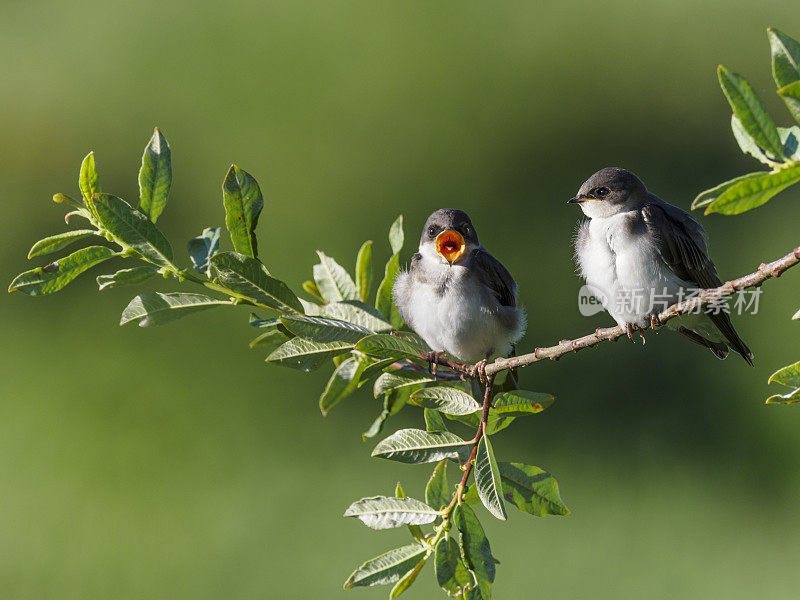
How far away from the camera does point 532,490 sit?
775 millimetres

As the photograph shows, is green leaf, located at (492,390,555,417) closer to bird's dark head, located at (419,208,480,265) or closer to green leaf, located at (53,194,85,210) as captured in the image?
bird's dark head, located at (419,208,480,265)

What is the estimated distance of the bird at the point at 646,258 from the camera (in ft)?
3.53

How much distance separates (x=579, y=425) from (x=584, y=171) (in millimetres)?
1365

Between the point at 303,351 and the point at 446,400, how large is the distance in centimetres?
15

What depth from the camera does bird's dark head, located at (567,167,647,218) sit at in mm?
999

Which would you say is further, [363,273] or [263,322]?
[363,273]

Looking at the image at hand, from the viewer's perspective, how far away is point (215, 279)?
812 mm

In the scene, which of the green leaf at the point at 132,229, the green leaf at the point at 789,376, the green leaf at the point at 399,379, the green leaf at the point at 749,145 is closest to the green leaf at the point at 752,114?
the green leaf at the point at 749,145

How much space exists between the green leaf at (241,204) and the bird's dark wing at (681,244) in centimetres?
57

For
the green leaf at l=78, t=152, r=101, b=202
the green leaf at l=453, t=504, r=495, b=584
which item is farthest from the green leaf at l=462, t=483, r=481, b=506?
the green leaf at l=78, t=152, r=101, b=202

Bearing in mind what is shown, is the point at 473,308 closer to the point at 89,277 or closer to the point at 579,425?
the point at 579,425

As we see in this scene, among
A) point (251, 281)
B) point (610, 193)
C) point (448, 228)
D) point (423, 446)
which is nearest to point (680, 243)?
point (610, 193)

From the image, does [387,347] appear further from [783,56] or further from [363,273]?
[783,56]

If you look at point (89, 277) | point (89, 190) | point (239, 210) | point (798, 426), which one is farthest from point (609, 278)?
point (89, 277)
